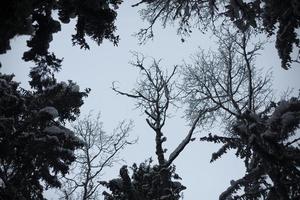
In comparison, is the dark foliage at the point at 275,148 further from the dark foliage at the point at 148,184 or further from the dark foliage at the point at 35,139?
the dark foliage at the point at 35,139

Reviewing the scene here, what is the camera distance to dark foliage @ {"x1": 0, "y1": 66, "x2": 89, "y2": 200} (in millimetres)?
6816

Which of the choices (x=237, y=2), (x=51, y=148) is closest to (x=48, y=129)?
(x=51, y=148)

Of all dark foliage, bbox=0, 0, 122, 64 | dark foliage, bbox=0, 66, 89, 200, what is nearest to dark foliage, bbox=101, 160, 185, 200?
dark foliage, bbox=0, 66, 89, 200

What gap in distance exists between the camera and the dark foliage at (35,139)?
682 cm

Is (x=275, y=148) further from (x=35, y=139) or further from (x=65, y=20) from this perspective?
(x=35, y=139)

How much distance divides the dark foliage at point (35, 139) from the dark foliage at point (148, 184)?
159 centimetres

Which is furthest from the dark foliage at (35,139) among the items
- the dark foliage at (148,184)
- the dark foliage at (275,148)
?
the dark foliage at (275,148)

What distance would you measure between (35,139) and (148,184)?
9.89ft

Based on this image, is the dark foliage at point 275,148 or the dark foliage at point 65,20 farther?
the dark foliage at point 275,148

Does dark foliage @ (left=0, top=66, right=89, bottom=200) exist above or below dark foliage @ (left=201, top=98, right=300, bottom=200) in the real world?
above

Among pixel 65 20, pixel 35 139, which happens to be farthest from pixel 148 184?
pixel 65 20

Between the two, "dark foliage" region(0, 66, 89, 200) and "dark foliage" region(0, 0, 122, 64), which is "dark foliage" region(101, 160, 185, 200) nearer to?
"dark foliage" region(0, 66, 89, 200)

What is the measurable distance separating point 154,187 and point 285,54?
420 cm

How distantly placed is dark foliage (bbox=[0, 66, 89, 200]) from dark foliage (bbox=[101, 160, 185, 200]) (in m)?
1.59
